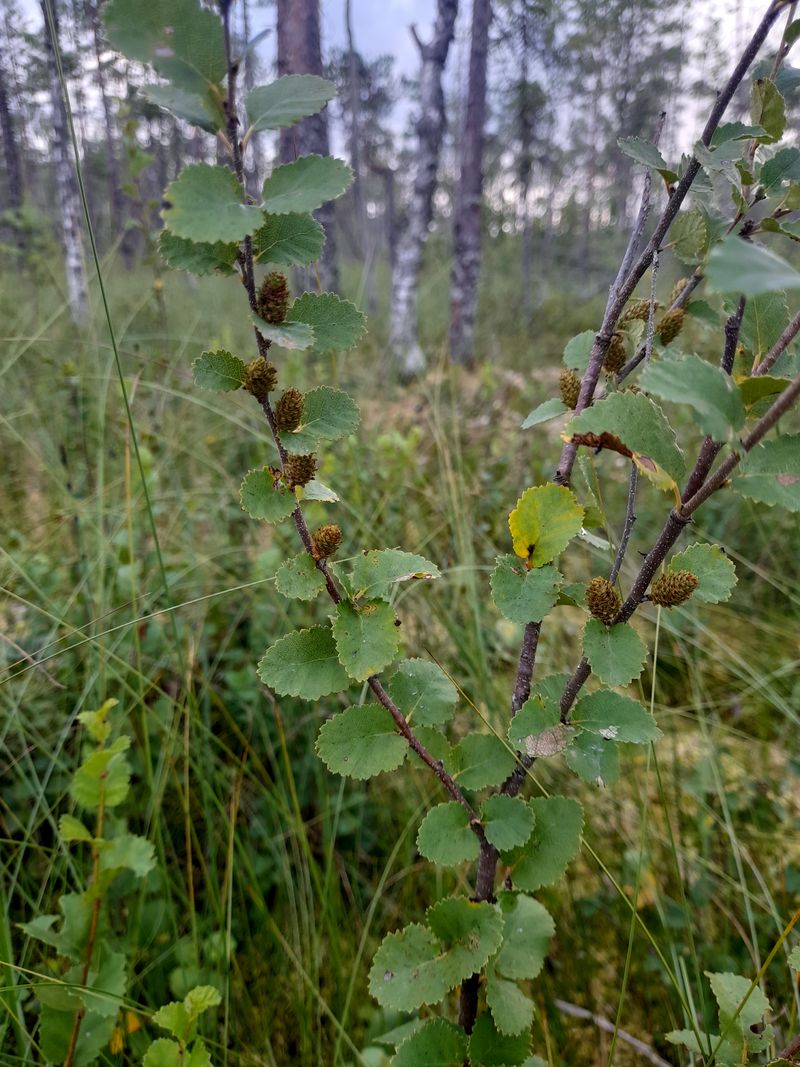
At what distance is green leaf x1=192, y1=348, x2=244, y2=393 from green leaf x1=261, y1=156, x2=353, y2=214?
0.10 meters

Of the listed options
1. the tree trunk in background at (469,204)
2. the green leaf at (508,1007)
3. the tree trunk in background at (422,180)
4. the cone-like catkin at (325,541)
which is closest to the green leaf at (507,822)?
the green leaf at (508,1007)

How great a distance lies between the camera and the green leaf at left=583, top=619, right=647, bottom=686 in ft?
1.30

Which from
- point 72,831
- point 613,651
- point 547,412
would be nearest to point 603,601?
point 613,651

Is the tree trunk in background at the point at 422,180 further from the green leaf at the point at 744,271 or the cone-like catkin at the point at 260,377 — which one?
the green leaf at the point at 744,271

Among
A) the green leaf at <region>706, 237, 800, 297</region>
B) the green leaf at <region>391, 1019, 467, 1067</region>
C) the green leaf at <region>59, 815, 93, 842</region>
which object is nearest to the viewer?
the green leaf at <region>706, 237, 800, 297</region>

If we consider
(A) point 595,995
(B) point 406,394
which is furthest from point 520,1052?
(B) point 406,394

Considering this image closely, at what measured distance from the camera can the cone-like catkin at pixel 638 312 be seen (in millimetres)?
471

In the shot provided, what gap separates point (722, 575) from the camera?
410 millimetres

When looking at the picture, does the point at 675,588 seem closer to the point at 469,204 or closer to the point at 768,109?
the point at 768,109

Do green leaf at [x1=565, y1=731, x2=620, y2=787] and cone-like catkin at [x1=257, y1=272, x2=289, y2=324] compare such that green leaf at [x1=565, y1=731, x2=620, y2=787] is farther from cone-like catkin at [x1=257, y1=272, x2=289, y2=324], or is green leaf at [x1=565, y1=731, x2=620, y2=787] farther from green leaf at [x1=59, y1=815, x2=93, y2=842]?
green leaf at [x1=59, y1=815, x2=93, y2=842]

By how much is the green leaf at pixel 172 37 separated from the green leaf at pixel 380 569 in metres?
0.29

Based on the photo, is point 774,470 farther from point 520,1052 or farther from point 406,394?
point 406,394

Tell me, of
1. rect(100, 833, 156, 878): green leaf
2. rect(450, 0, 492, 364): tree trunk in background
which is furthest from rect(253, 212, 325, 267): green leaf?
rect(450, 0, 492, 364): tree trunk in background

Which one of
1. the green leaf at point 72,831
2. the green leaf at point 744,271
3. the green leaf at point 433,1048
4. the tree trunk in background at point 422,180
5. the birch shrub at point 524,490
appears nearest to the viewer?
the green leaf at point 744,271
